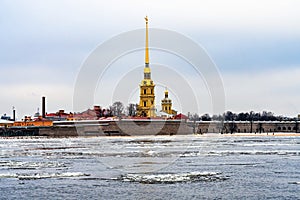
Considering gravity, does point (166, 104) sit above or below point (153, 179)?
above

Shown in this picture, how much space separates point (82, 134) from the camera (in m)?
114

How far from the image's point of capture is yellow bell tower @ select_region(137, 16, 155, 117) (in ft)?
429

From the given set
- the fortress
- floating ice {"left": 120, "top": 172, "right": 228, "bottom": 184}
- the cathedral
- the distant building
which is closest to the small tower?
the distant building

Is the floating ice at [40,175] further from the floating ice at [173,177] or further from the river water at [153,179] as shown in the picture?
the floating ice at [173,177]

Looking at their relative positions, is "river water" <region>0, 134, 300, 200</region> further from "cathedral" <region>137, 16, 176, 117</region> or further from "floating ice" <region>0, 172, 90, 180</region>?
"cathedral" <region>137, 16, 176, 117</region>

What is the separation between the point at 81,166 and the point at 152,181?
325 inches

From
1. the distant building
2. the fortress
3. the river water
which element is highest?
the distant building

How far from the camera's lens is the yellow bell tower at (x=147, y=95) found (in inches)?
5143

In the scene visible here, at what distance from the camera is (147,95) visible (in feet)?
429

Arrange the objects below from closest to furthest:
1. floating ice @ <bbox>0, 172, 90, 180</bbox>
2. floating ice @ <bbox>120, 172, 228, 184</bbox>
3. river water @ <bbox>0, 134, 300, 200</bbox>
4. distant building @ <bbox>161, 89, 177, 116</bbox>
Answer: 1. river water @ <bbox>0, 134, 300, 200</bbox>
2. floating ice @ <bbox>120, 172, 228, 184</bbox>
3. floating ice @ <bbox>0, 172, 90, 180</bbox>
4. distant building @ <bbox>161, 89, 177, 116</bbox>

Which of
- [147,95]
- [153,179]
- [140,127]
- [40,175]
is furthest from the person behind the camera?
[147,95]

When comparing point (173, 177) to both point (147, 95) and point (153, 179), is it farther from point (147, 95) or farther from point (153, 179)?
point (147, 95)

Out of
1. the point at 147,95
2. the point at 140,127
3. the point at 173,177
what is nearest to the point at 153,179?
the point at 173,177

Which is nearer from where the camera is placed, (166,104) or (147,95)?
(147,95)
